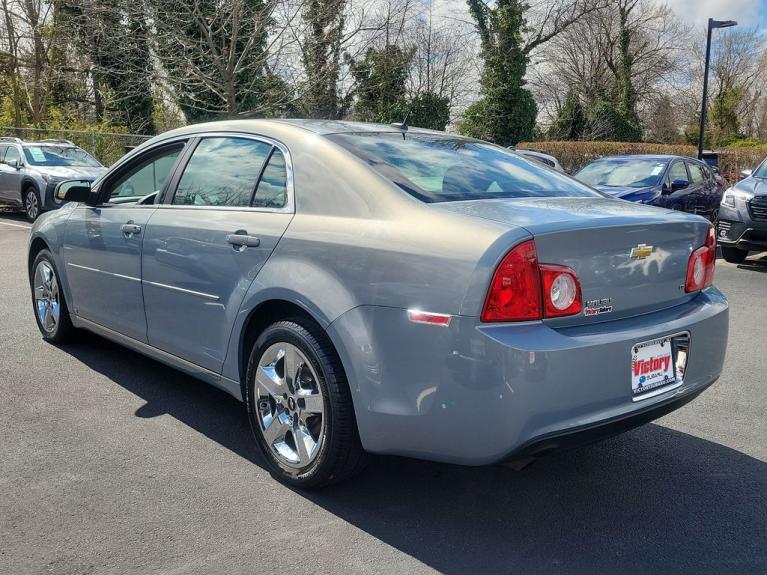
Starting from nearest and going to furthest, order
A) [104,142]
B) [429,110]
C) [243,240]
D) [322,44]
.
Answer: [243,240] → [322,44] → [104,142] → [429,110]

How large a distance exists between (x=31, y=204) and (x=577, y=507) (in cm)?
1459

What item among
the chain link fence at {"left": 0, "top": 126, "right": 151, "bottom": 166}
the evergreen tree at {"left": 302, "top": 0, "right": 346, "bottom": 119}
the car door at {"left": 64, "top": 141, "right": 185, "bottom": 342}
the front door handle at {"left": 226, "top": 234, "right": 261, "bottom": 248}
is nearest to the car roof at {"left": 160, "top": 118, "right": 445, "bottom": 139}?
the car door at {"left": 64, "top": 141, "right": 185, "bottom": 342}

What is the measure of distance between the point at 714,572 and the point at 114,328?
11.4 feet

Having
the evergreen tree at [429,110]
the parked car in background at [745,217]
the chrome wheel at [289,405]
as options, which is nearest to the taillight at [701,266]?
the chrome wheel at [289,405]

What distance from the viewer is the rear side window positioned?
3516 millimetres

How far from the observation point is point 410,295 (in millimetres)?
2775

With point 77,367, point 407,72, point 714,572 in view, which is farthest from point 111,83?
point 714,572

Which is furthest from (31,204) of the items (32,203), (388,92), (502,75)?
(502,75)

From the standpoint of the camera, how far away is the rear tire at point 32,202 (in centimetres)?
1500

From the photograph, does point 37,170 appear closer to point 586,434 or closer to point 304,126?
point 304,126

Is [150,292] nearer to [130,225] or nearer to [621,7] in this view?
[130,225]

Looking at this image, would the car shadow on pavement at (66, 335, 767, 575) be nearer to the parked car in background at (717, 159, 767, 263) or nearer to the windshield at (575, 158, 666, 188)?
the parked car in background at (717, 159, 767, 263)

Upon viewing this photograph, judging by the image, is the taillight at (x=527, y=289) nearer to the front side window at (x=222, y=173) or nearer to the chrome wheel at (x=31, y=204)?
the front side window at (x=222, y=173)

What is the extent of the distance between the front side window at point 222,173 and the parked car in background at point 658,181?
8.41 metres
